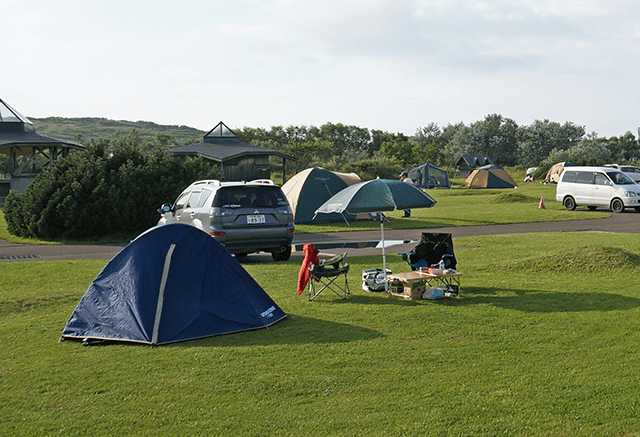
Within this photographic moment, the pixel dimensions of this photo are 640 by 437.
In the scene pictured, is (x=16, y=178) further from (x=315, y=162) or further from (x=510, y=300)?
(x=315, y=162)

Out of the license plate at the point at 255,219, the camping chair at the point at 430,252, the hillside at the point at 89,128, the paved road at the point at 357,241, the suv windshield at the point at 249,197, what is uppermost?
the hillside at the point at 89,128

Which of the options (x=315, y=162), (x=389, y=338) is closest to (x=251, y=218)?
(x=389, y=338)

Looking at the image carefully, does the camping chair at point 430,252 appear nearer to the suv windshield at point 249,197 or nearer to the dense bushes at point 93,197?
the suv windshield at point 249,197

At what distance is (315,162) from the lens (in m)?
79.0

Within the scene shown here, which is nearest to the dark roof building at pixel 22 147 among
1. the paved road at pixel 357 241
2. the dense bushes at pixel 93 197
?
the dense bushes at pixel 93 197

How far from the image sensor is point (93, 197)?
19.4m

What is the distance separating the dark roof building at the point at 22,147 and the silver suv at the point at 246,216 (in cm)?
2583

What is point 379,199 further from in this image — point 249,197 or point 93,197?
point 93,197

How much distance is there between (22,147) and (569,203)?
1247 inches

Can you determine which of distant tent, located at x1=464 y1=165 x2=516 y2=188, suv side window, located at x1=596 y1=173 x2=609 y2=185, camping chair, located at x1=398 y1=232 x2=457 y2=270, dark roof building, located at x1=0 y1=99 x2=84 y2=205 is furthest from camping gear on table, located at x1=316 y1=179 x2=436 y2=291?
distant tent, located at x1=464 y1=165 x2=516 y2=188

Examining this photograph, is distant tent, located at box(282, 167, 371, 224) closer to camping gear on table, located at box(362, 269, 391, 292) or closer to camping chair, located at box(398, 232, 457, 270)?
camping chair, located at box(398, 232, 457, 270)

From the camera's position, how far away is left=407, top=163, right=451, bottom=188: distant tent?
53719 millimetres

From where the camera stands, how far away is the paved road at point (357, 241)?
15.4 m

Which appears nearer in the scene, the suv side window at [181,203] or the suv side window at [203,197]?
the suv side window at [203,197]
